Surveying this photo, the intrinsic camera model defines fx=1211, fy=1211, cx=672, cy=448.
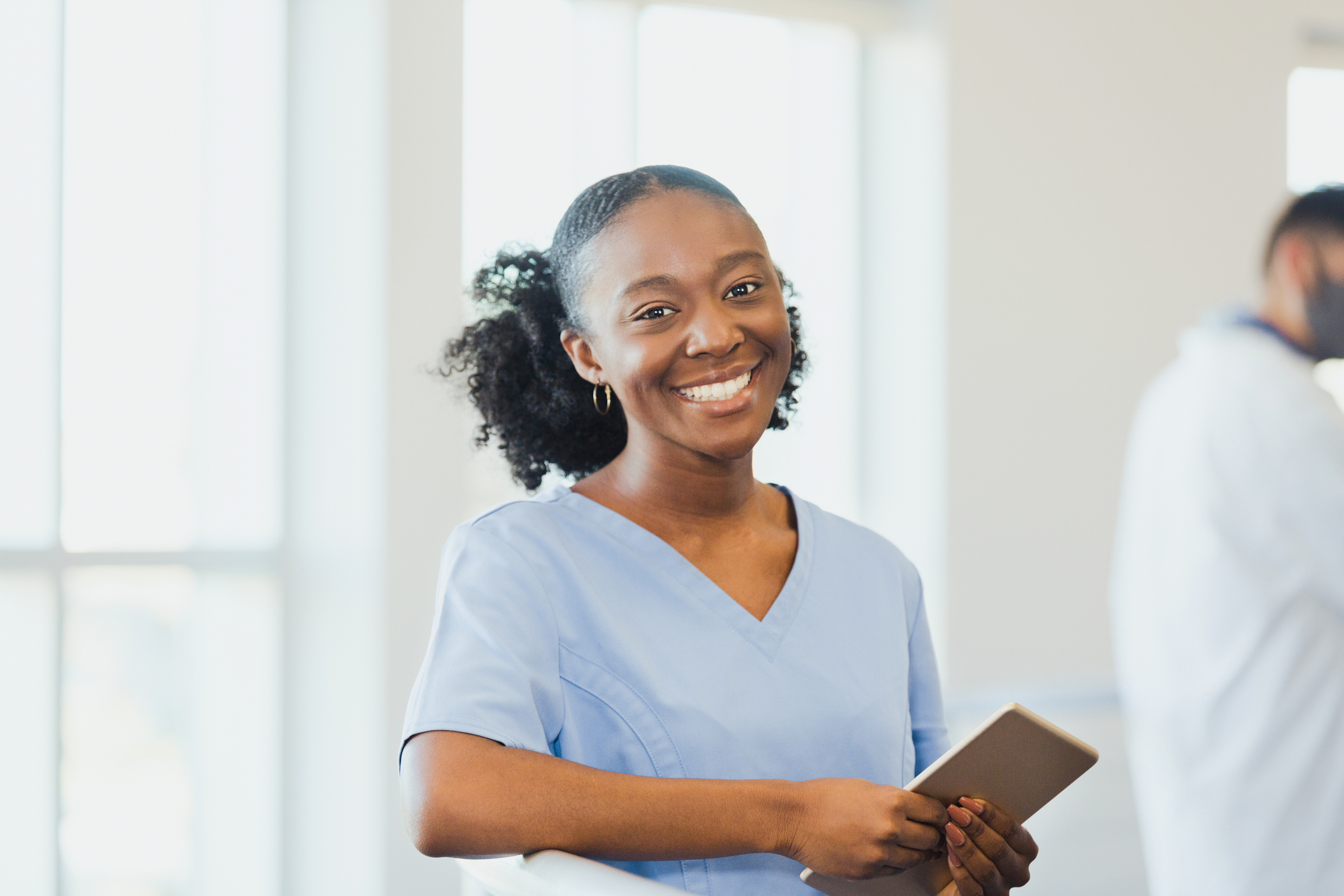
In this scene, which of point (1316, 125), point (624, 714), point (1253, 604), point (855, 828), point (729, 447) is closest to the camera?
point (855, 828)

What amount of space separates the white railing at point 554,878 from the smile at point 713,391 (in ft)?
1.53

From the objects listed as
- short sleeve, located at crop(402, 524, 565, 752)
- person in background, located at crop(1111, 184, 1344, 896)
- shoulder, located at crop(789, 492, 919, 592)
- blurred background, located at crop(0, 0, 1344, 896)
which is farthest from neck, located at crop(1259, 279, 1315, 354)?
short sleeve, located at crop(402, 524, 565, 752)

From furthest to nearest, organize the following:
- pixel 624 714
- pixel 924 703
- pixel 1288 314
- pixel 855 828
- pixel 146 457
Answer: pixel 146 457
pixel 1288 314
pixel 924 703
pixel 624 714
pixel 855 828

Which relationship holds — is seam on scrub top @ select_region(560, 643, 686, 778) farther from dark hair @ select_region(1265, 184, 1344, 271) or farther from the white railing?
dark hair @ select_region(1265, 184, 1344, 271)

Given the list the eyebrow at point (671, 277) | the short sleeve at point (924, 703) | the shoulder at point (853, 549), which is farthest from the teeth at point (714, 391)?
the short sleeve at point (924, 703)

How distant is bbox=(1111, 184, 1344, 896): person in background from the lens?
75.0 inches

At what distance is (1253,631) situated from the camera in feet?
6.29

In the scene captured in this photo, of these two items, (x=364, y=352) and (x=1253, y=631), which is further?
(x=364, y=352)

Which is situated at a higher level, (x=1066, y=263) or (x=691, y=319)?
(x=1066, y=263)

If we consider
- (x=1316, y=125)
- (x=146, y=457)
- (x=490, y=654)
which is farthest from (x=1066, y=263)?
(x=490, y=654)

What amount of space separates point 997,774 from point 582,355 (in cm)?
60

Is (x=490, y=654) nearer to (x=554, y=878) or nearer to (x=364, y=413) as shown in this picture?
(x=554, y=878)

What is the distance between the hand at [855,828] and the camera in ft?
3.25

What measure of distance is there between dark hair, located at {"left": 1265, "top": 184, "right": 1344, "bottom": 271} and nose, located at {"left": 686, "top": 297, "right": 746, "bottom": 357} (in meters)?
1.33
